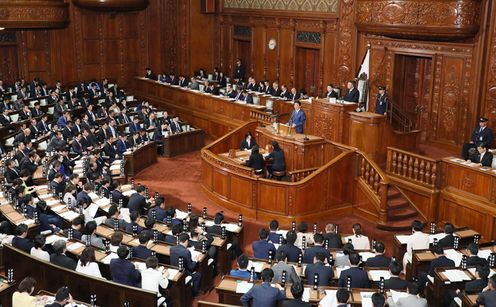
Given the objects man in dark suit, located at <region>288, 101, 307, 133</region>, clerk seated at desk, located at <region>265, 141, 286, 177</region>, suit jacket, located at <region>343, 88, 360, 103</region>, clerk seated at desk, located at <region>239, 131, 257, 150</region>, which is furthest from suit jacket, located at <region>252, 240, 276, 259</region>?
suit jacket, located at <region>343, 88, 360, 103</region>

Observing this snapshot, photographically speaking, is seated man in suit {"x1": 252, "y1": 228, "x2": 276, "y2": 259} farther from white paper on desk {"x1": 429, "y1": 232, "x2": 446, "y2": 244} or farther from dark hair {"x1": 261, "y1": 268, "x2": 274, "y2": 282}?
white paper on desk {"x1": 429, "y1": 232, "x2": 446, "y2": 244}

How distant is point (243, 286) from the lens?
26.5 feet

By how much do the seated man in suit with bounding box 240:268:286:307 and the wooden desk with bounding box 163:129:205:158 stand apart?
37.4ft

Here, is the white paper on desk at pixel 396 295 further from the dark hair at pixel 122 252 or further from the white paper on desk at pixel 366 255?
the dark hair at pixel 122 252

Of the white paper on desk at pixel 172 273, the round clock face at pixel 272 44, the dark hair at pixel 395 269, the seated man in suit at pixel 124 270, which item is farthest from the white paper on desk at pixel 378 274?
the round clock face at pixel 272 44

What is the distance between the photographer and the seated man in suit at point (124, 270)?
826cm

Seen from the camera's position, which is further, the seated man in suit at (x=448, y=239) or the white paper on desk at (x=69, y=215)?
the white paper on desk at (x=69, y=215)

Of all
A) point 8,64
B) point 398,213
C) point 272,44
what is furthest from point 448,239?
point 8,64

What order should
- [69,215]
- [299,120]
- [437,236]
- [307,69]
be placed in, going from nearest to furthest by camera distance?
[437,236] < [69,215] < [299,120] < [307,69]

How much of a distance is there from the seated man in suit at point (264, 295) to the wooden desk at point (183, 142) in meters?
11.4

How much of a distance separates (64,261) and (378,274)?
4.77 metres

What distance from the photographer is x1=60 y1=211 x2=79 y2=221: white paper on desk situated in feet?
35.1

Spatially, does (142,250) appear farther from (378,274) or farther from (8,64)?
(8,64)

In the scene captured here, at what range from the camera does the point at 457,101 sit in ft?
50.9
